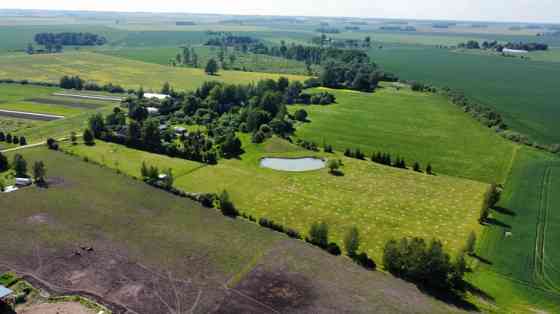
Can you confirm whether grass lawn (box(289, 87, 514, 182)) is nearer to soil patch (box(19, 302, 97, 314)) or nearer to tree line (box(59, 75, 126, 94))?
soil patch (box(19, 302, 97, 314))

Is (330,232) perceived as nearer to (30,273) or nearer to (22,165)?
(30,273)

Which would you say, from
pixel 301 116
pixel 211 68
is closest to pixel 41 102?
pixel 211 68

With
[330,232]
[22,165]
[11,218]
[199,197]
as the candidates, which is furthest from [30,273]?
[330,232]

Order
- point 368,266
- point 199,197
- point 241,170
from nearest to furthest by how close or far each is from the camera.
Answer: point 368,266 < point 199,197 < point 241,170

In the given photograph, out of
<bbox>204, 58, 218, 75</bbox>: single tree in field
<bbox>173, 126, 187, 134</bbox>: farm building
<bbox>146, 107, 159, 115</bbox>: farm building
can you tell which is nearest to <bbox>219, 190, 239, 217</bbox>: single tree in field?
<bbox>173, 126, 187, 134</bbox>: farm building

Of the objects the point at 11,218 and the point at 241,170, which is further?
the point at 241,170

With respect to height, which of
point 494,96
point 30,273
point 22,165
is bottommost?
point 30,273

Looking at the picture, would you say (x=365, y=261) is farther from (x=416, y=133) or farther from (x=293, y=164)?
(x=416, y=133)
